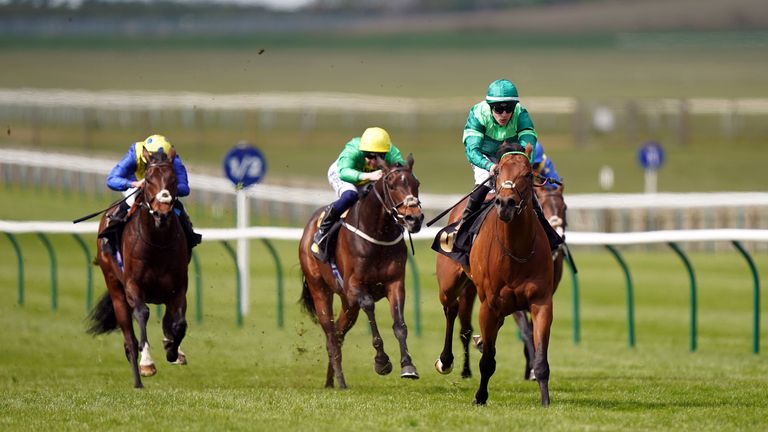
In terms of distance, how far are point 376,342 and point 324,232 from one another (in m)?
1.22

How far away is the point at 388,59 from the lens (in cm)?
7950

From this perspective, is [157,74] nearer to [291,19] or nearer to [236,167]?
[291,19]

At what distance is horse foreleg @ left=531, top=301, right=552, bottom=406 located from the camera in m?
9.14

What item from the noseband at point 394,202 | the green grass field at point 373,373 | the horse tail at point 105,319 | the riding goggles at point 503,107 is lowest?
the green grass field at point 373,373

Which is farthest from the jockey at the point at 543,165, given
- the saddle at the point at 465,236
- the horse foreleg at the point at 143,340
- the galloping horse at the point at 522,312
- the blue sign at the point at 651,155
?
the blue sign at the point at 651,155

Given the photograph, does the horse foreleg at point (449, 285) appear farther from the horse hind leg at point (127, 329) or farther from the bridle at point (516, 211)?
the horse hind leg at point (127, 329)

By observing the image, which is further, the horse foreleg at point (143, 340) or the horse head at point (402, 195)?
the horse foreleg at point (143, 340)

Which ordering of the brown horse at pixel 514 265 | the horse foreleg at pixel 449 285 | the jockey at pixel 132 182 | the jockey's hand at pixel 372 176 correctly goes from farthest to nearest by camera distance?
the jockey at pixel 132 182 → the horse foreleg at pixel 449 285 → the jockey's hand at pixel 372 176 → the brown horse at pixel 514 265

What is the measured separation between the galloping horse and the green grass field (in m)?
0.25

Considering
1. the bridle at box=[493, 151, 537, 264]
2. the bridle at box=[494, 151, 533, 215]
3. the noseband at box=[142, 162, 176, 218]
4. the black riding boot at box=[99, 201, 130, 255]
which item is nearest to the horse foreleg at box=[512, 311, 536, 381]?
the bridle at box=[493, 151, 537, 264]

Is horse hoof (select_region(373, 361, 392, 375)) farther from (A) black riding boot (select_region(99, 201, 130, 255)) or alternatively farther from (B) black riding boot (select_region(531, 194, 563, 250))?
(A) black riding boot (select_region(99, 201, 130, 255))

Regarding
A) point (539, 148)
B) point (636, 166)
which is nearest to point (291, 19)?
point (636, 166)

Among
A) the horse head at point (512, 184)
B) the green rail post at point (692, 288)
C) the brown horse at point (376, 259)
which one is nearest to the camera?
the horse head at point (512, 184)

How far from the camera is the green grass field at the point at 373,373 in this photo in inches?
347
